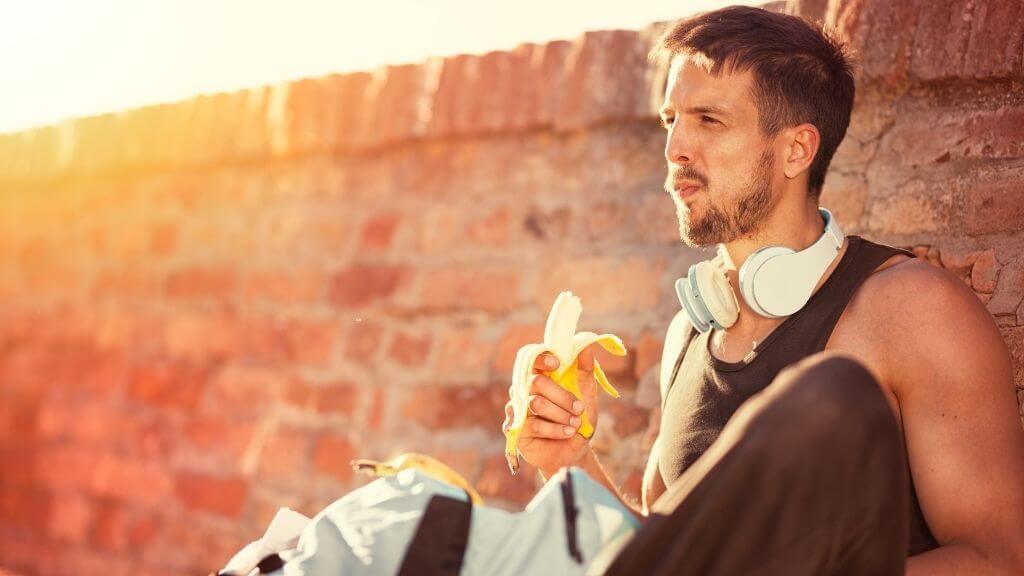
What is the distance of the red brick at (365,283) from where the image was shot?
3.30m

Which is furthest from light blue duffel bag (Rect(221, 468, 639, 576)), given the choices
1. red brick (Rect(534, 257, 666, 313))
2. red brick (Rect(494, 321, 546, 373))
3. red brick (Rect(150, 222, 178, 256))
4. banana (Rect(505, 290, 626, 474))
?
red brick (Rect(150, 222, 178, 256))

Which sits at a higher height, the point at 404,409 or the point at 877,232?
the point at 877,232

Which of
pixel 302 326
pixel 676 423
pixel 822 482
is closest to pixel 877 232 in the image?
pixel 676 423

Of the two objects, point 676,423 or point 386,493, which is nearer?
point 386,493

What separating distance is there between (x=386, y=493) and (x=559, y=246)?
58.4 inches

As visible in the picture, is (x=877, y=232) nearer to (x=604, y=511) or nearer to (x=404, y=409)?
A: (x=604, y=511)

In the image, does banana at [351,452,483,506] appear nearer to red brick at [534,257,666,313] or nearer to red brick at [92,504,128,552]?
red brick at [534,257,666,313]

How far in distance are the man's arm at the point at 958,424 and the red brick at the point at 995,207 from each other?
34 cm

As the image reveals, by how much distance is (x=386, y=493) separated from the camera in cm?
160

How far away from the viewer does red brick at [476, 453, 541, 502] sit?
284cm

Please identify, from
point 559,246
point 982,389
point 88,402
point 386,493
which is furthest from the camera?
point 88,402

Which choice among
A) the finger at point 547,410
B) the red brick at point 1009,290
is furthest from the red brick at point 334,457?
the red brick at point 1009,290

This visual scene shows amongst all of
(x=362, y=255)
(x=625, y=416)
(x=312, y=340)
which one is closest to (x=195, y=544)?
(x=312, y=340)

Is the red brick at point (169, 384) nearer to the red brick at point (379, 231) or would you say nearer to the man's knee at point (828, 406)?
the red brick at point (379, 231)
